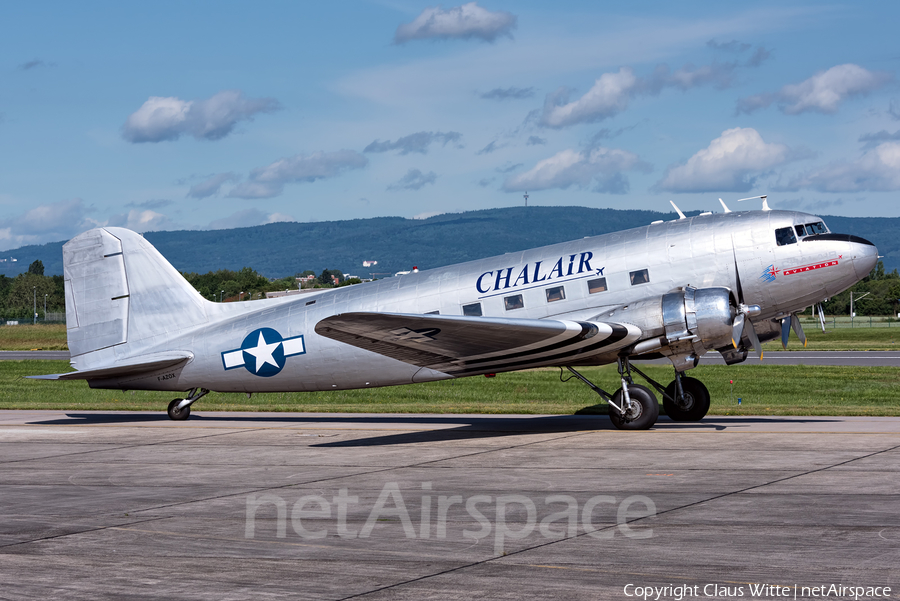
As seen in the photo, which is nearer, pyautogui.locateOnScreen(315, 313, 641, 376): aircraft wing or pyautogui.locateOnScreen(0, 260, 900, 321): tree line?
pyautogui.locateOnScreen(315, 313, 641, 376): aircraft wing

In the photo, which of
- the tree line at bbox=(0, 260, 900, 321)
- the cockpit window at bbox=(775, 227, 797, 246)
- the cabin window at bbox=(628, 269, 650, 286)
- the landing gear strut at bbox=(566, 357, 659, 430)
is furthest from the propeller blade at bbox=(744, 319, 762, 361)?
the tree line at bbox=(0, 260, 900, 321)

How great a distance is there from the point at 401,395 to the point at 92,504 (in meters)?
22.3

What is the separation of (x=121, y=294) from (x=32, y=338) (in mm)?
80437

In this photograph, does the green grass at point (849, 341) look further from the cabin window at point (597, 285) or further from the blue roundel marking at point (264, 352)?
the blue roundel marking at point (264, 352)

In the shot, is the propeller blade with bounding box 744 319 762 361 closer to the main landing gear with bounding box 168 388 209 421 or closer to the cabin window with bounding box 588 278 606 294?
the cabin window with bounding box 588 278 606 294

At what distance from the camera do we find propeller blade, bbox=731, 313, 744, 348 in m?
19.1

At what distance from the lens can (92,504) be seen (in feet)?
41.6

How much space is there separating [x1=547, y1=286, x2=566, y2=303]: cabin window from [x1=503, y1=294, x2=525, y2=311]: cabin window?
2.11 ft

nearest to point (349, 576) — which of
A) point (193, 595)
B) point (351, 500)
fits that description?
point (193, 595)

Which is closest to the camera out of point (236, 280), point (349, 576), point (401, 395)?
point (349, 576)

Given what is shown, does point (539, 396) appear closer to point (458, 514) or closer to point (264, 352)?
point (264, 352)

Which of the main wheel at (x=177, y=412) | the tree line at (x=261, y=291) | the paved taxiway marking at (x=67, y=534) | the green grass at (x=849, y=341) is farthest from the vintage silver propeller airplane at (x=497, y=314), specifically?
the tree line at (x=261, y=291)

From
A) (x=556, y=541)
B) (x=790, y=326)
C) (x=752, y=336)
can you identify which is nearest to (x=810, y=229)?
(x=752, y=336)

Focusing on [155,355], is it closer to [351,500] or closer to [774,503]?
[351,500]
